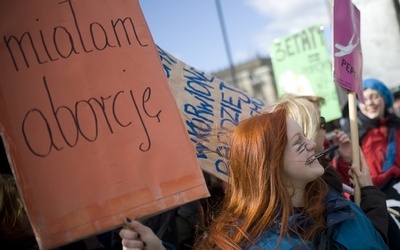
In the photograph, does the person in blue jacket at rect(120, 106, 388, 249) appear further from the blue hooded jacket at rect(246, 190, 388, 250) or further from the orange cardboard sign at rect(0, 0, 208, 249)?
the orange cardboard sign at rect(0, 0, 208, 249)

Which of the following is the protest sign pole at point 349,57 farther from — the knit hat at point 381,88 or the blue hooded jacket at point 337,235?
the knit hat at point 381,88

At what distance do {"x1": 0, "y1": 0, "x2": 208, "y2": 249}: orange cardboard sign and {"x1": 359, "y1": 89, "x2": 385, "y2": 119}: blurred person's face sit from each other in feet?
5.95

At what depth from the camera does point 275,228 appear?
4.79 feet

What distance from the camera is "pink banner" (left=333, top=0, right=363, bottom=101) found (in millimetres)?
2033

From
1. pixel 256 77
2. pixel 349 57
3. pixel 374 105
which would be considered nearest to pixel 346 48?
pixel 349 57

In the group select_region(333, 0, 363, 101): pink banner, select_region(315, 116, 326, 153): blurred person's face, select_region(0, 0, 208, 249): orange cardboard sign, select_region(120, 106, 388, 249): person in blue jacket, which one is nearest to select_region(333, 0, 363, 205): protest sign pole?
select_region(333, 0, 363, 101): pink banner

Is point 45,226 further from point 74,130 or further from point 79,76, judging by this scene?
point 79,76

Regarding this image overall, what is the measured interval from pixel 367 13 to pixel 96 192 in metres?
4.31

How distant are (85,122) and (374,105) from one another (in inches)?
81.4

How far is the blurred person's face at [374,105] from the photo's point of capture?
283 cm

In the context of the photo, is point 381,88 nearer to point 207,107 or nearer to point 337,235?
point 207,107

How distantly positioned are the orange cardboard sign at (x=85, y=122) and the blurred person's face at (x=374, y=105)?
1812 mm

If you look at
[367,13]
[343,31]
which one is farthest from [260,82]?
[343,31]

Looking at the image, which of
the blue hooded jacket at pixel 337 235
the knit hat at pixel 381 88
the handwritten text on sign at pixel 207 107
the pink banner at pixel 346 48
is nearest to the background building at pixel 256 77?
the knit hat at pixel 381 88
